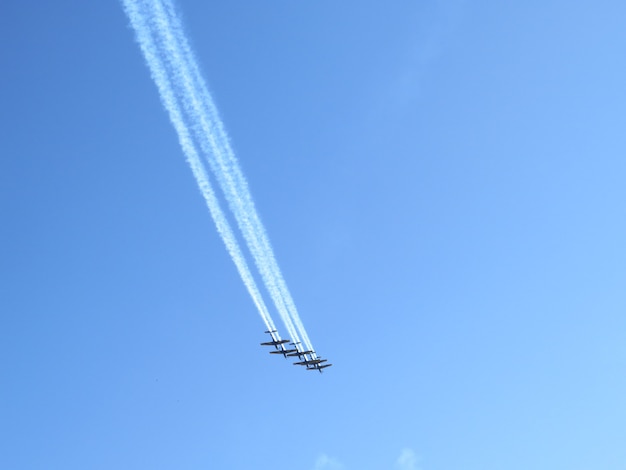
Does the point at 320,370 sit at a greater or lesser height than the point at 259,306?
greater

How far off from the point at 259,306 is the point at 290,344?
56.9 ft

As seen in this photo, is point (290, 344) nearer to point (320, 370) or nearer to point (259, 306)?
point (320, 370)

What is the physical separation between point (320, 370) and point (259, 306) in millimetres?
20576

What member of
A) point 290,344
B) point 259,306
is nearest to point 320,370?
point 290,344

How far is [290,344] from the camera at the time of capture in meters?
62.9

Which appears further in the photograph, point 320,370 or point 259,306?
point 320,370

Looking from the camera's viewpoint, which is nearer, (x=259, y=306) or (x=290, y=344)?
(x=259, y=306)

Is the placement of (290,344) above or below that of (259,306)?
above

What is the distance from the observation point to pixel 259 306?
46219mm

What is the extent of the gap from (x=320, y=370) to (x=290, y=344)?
4.14m

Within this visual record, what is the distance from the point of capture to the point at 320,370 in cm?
6519
